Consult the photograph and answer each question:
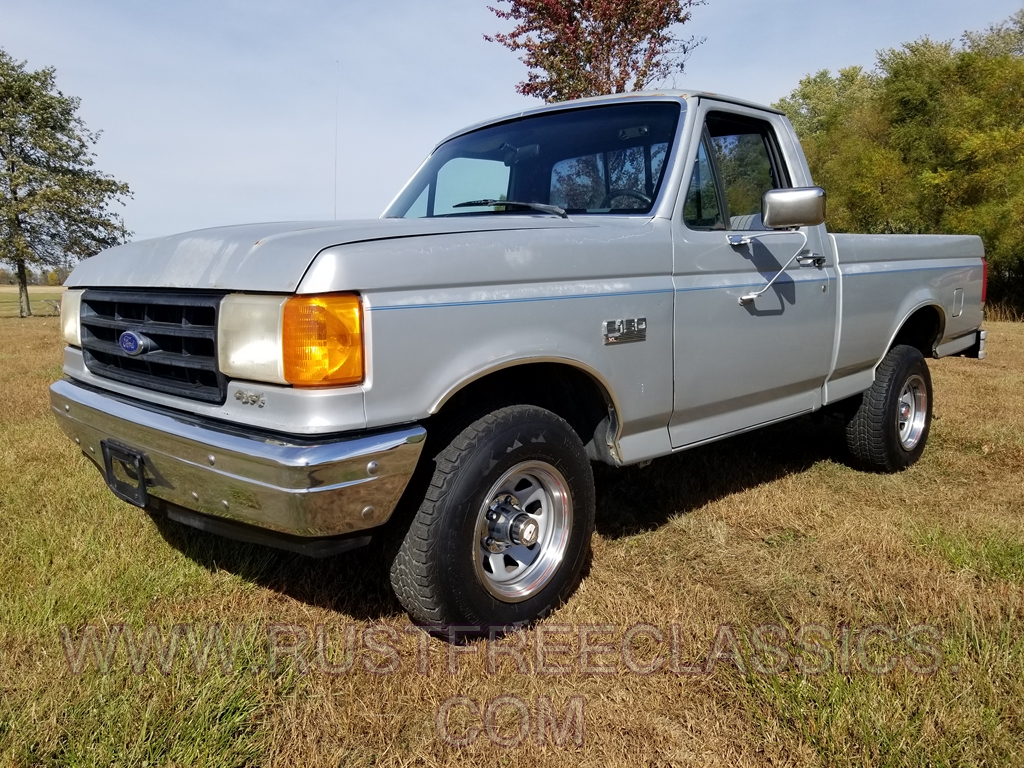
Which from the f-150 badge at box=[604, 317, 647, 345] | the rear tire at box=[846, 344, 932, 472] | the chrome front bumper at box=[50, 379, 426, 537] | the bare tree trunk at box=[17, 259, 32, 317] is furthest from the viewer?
the bare tree trunk at box=[17, 259, 32, 317]

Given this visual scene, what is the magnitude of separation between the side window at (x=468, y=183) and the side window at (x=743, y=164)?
93 centimetres

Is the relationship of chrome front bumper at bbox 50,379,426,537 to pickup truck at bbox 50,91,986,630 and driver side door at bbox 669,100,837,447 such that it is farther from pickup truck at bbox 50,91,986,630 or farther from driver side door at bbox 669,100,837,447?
driver side door at bbox 669,100,837,447

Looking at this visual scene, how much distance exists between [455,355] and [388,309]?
0.87ft

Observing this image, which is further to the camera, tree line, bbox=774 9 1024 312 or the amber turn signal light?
tree line, bbox=774 9 1024 312

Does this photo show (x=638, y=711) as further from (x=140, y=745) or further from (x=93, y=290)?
(x=93, y=290)

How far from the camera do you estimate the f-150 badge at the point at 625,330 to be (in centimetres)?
266

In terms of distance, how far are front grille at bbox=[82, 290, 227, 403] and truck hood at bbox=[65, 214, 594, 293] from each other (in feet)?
0.19

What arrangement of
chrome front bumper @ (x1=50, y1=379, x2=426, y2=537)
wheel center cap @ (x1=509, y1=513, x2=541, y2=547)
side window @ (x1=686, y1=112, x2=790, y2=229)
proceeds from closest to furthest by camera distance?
1. chrome front bumper @ (x1=50, y1=379, x2=426, y2=537)
2. wheel center cap @ (x1=509, y1=513, x2=541, y2=547)
3. side window @ (x1=686, y1=112, x2=790, y2=229)

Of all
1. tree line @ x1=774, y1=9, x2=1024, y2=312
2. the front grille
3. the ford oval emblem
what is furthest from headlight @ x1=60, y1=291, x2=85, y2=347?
tree line @ x1=774, y1=9, x2=1024, y2=312

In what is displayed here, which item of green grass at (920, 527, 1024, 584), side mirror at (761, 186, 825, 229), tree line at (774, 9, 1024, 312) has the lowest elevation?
green grass at (920, 527, 1024, 584)

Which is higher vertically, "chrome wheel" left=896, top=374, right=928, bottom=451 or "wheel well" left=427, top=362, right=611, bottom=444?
"wheel well" left=427, top=362, right=611, bottom=444

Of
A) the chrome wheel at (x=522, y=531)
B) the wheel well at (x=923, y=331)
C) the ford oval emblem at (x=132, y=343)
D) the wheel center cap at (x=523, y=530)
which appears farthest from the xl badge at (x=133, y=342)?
the wheel well at (x=923, y=331)

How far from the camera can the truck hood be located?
6.77ft

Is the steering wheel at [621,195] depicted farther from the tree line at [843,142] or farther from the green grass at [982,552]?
the tree line at [843,142]
